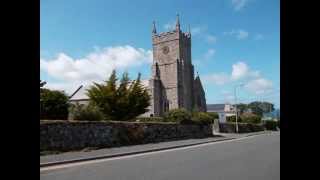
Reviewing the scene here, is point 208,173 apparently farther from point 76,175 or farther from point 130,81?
point 130,81

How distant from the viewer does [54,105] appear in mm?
29141

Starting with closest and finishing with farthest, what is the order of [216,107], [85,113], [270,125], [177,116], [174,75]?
[85,113] → [177,116] → [270,125] → [174,75] → [216,107]

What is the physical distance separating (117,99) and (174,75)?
53062mm

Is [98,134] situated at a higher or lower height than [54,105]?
lower

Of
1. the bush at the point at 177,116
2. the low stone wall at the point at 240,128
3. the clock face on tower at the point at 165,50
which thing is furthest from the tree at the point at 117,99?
the clock face on tower at the point at 165,50

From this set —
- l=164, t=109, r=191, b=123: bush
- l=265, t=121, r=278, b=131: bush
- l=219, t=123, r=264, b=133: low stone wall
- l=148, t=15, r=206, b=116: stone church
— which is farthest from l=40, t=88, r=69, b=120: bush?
l=265, t=121, r=278, b=131: bush

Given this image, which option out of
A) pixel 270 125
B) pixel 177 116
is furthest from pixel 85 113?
pixel 270 125

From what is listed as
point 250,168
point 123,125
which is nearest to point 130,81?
point 123,125

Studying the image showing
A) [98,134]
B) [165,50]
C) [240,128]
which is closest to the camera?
[98,134]

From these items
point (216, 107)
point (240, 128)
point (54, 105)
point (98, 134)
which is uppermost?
point (54, 105)

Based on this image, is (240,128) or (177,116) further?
(240,128)

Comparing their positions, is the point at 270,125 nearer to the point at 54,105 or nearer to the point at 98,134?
the point at 54,105

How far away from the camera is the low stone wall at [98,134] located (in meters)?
19.4
